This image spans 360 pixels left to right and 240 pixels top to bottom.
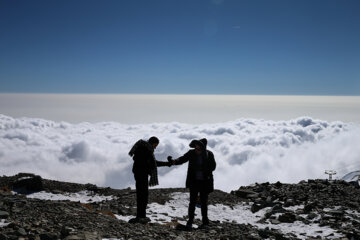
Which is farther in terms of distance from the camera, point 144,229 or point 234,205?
point 234,205

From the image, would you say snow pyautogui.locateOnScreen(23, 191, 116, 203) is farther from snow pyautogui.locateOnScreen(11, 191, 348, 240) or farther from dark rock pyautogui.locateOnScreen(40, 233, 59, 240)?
dark rock pyautogui.locateOnScreen(40, 233, 59, 240)

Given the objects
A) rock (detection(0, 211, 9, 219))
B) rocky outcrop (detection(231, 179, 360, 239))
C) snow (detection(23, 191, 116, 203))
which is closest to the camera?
rock (detection(0, 211, 9, 219))

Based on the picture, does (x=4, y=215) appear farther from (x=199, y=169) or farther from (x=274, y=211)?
(x=274, y=211)

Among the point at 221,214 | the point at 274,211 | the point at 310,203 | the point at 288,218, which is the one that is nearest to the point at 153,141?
the point at 221,214

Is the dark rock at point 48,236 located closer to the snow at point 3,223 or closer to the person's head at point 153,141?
the snow at point 3,223

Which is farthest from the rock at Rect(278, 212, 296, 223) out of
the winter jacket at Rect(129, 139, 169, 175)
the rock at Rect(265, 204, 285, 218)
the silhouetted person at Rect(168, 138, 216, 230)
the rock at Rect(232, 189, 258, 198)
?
the winter jacket at Rect(129, 139, 169, 175)

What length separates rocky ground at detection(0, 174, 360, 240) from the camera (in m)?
6.96

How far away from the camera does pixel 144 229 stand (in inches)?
326

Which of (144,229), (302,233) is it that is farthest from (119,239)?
(302,233)

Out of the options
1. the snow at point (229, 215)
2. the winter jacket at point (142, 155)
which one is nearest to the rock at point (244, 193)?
the snow at point (229, 215)

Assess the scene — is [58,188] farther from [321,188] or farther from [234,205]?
[321,188]

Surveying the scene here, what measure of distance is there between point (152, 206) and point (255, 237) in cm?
648

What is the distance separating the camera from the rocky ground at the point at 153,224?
6961mm

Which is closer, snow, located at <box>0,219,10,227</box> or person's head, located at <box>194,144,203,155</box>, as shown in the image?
snow, located at <box>0,219,10,227</box>
